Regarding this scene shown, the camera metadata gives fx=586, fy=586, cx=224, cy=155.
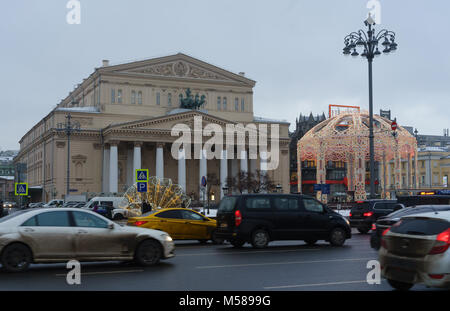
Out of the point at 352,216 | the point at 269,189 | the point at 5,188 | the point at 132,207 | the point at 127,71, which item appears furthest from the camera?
the point at 5,188

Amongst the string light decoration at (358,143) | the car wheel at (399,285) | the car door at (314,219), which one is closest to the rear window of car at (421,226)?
the car wheel at (399,285)

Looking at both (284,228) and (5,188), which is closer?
(284,228)

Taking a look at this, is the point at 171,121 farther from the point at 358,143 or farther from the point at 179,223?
the point at 179,223

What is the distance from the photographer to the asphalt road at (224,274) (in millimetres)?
11172

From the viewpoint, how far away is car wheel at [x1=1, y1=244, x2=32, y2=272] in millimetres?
13156

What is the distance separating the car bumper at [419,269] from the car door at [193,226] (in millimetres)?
12135

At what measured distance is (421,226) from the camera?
1020 cm

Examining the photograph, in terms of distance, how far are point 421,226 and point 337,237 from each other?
34.5 feet

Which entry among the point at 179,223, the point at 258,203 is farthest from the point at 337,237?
the point at 179,223
